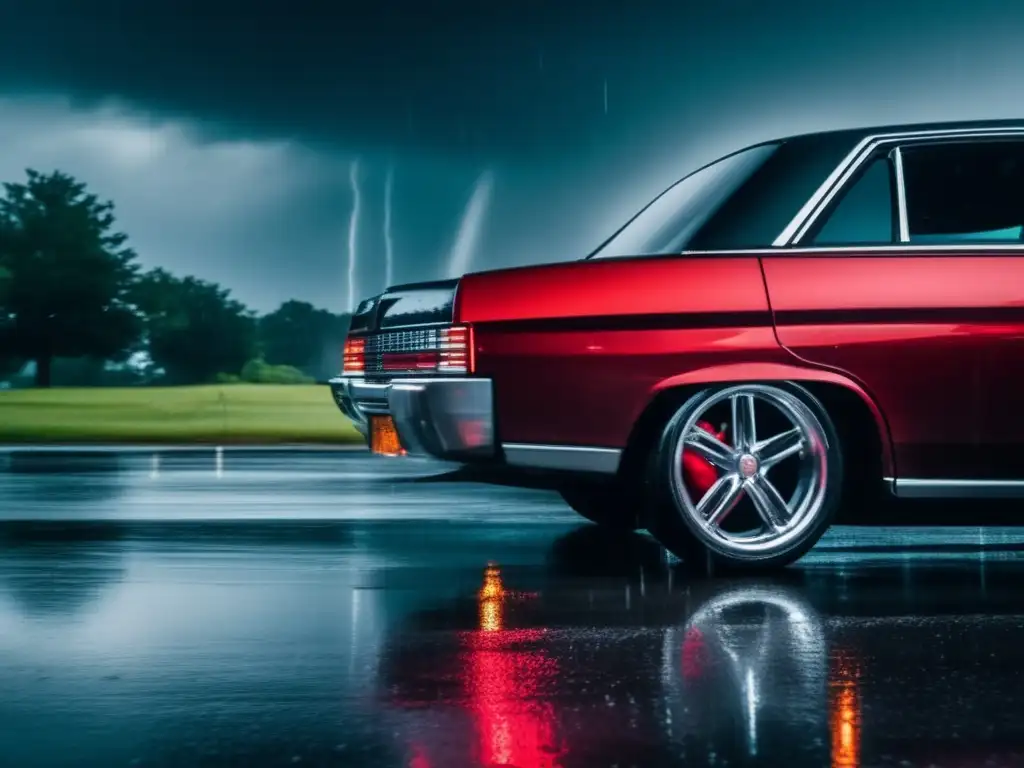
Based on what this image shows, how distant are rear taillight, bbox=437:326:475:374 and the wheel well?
2.53ft

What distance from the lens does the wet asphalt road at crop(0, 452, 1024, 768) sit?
4656mm

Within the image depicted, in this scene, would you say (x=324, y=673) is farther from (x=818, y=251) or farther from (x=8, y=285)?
(x=8, y=285)

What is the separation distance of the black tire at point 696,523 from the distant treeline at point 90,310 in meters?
51.3

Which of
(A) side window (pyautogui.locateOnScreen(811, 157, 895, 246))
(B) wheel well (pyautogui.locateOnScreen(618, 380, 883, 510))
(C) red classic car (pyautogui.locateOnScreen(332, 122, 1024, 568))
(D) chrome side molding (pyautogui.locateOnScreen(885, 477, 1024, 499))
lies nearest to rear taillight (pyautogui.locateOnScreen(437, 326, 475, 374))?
(C) red classic car (pyautogui.locateOnScreen(332, 122, 1024, 568))

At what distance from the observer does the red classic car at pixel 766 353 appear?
7.54 meters

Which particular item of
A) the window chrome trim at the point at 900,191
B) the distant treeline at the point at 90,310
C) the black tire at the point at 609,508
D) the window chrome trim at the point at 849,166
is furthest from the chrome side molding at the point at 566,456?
the distant treeline at the point at 90,310

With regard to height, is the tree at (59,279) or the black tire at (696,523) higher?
the tree at (59,279)

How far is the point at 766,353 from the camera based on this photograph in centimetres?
762

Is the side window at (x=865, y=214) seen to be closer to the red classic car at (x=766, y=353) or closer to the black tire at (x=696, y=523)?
the red classic car at (x=766, y=353)

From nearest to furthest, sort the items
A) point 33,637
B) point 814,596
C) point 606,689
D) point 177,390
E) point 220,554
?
point 606,689
point 33,637
point 814,596
point 220,554
point 177,390

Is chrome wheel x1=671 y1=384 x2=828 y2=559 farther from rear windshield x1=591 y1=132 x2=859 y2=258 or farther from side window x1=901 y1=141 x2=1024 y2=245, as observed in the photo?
side window x1=901 y1=141 x2=1024 y2=245

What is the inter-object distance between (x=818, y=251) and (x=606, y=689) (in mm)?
2916

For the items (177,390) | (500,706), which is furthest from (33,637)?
(177,390)

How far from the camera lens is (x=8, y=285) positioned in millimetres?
77750
